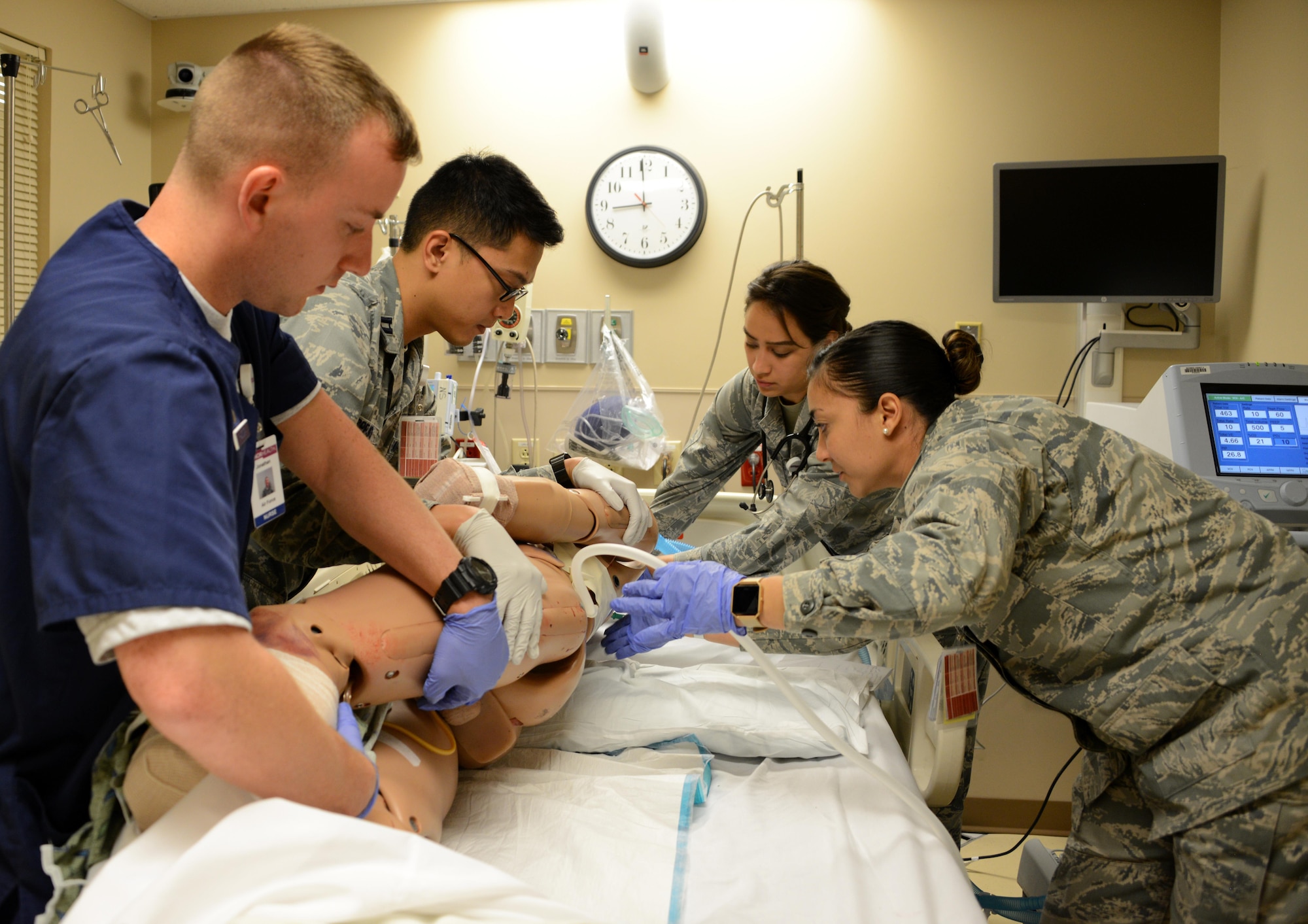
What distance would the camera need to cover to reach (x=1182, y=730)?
139 cm

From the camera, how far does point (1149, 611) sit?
137 cm

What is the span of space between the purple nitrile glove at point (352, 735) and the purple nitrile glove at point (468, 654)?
21cm

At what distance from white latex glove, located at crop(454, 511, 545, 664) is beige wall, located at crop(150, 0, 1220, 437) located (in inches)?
89.5

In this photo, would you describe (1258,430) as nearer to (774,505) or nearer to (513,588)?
(774,505)

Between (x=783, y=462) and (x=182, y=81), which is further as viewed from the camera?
(x=182, y=81)

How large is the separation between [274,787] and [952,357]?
130 cm

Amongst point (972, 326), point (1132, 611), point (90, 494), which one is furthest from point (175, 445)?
point (972, 326)

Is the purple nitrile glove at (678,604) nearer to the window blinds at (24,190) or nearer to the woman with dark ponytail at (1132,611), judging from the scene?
the woman with dark ponytail at (1132,611)

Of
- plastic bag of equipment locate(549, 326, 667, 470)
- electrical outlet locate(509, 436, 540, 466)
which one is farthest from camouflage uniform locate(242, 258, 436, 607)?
electrical outlet locate(509, 436, 540, 466)

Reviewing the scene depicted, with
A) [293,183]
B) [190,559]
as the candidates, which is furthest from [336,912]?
[293,183]

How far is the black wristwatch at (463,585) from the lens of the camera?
1.21 metres

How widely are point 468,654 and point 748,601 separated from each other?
44 cm

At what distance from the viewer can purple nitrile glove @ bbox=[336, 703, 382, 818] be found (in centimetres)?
90

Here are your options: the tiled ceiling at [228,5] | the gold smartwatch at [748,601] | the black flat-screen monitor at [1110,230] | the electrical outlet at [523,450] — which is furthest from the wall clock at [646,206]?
the gold smartwatch at [748,601]
